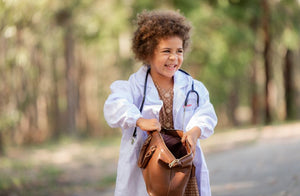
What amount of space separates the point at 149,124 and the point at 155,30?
0.75 metres

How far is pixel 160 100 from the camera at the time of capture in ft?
10.8

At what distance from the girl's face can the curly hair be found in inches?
1.7

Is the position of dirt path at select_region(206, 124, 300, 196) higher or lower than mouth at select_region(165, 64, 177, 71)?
lower

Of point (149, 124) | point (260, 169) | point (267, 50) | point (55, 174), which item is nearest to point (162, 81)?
point (149, 124)

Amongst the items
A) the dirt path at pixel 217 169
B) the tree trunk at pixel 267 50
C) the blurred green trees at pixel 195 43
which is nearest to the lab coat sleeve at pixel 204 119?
the dirt path at pixel 217 169

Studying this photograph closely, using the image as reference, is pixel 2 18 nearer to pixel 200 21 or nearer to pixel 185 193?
pixel 185 193

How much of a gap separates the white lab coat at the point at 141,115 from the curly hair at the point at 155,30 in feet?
0.86

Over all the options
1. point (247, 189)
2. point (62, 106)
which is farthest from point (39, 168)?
point (62, 106)

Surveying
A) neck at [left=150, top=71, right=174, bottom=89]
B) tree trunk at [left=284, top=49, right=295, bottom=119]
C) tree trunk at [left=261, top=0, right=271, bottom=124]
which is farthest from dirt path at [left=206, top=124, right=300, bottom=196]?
tree trunk at [left=284, top=49, right=295, bottom=119]

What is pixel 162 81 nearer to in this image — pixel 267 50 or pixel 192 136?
pixel 192 136

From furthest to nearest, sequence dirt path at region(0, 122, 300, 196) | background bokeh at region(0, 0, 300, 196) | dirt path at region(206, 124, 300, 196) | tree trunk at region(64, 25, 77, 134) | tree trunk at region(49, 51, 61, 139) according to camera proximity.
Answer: tree trunk at region(49, 51, 61, 139)
tree trunk at region(64, 25, 77, 134)
background bokeh at region(0, 0, 300, 196)
dirt path at region(0, 122, 300, 196)
dirt path at region(206, 124, 300, 196)

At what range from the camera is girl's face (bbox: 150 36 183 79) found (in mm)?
3328

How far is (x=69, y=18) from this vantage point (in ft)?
59.5

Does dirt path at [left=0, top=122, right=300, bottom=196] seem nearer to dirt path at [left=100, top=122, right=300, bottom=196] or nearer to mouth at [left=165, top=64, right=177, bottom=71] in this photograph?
dirt path at [left=100, top=122, right=300, bottom=196]
